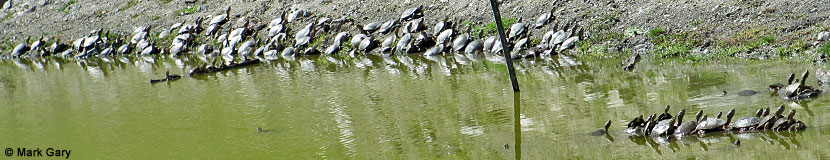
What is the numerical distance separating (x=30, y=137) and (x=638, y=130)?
7857 millimetres

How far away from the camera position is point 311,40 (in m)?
24.7

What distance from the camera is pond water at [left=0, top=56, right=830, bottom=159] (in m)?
9.32

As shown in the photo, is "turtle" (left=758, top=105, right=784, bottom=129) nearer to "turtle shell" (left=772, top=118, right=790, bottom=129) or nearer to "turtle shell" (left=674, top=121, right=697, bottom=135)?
"turtle shell" (left=772, top=118, right=790, bottom=129)

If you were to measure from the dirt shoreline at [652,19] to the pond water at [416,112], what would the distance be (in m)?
1.07

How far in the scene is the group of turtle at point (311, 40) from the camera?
20159 millimetres

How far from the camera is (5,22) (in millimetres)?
37844

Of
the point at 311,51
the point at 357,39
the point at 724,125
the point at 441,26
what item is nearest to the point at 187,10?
the point at 311,51

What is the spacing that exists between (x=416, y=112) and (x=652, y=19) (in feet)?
27.0

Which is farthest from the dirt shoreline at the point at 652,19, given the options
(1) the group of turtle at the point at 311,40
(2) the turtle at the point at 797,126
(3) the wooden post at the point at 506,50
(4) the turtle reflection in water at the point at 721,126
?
(4) the turtle reflection in water at the point at 721,126

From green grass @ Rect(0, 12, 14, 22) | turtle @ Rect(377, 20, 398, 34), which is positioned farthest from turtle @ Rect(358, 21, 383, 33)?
green grass @ Rect(0, 12, 14, 22)

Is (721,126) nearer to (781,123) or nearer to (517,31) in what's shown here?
(781,123)

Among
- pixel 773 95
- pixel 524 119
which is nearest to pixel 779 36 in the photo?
pixel 773 95

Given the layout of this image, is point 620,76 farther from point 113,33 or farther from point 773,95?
point 113,33

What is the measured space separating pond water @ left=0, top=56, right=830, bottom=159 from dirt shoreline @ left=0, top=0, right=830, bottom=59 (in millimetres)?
1070
